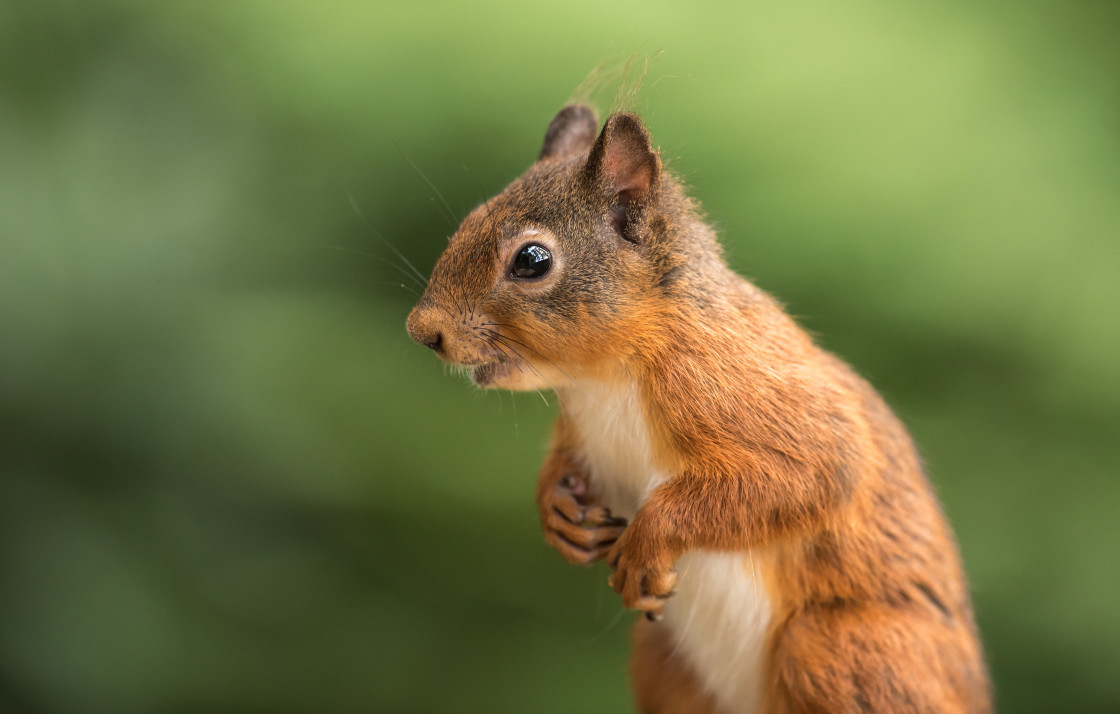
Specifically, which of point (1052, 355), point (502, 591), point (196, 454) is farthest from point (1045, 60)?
point (196, 454)

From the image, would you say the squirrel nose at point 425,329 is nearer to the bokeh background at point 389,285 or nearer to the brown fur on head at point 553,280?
the brown fur on head at point 553,280

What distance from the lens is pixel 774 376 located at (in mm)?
1510

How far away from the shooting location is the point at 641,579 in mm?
1464

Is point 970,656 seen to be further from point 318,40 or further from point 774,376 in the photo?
point 318,40

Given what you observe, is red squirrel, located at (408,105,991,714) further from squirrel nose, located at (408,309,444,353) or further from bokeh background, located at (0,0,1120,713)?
bokeh background, located at (0,0,1120,713)

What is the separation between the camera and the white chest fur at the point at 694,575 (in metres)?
1.56

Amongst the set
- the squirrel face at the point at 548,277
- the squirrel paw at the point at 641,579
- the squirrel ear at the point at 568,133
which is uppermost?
the squirrel ear at the point at 568,133

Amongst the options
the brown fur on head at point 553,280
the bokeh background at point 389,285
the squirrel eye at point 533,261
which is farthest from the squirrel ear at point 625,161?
the bokeh background at point 389,285

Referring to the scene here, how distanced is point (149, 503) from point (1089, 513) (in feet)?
8.36

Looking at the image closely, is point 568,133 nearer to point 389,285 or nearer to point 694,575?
point 694,575

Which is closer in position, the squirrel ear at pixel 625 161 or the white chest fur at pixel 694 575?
the squirrel ear at pixel 625 161

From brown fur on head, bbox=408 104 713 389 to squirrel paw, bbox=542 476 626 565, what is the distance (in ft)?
0.87

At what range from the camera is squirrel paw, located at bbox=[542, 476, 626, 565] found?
157 centimetres

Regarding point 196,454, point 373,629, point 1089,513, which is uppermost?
point 1089,513
